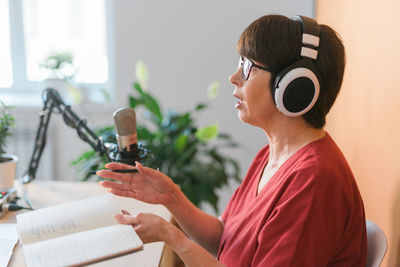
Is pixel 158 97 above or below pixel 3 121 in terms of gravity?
below

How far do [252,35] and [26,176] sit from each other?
1062 mm

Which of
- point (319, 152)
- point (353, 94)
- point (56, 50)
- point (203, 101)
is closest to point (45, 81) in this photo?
point (56, 50)

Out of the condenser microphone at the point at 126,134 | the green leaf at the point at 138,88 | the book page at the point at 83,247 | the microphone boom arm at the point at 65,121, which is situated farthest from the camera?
the green leaf at the point at 138,88

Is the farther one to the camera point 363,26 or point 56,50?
point 56,50

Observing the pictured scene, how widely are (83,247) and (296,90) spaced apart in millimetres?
586

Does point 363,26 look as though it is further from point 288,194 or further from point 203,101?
point 203,101

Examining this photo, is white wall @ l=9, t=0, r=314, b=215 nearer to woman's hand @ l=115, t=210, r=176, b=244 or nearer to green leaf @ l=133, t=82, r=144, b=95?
green leaf @ l=133, t=82, r=144, b=95

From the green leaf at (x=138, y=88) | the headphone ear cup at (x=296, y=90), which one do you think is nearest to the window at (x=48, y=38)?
the green leaf at (x=138, y=88)

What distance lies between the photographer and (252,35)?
1.00 metres

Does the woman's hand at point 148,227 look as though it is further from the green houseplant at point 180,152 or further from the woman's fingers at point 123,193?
the green houseplant at point 180,152

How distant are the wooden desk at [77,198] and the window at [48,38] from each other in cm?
150

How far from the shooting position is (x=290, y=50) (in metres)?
0.96

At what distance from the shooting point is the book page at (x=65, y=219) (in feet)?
3.28

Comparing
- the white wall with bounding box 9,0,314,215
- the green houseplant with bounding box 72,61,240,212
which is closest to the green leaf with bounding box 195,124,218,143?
the green houseplant with bounding box 72,61,240,212
